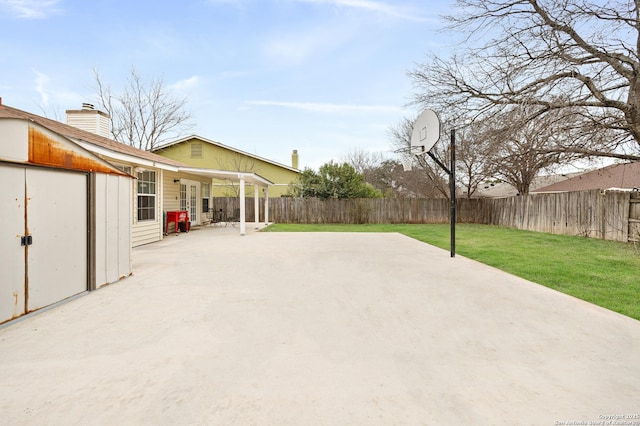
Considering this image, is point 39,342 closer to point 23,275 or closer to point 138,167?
point 23,275

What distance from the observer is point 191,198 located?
48.3 ft

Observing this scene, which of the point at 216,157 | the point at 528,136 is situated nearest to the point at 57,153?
the point at 528,136

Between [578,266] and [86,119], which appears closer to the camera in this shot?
[578,266]

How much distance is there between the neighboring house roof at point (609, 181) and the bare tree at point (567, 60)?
7949mm

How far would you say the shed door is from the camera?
325 cm

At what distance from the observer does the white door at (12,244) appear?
3.18 meters

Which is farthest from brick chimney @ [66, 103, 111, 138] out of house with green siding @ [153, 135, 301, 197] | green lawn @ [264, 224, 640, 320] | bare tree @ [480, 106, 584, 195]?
bare tree @ [480, 106, 584, 195]

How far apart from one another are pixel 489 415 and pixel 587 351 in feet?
5.07

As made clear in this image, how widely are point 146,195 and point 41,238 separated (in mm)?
6698

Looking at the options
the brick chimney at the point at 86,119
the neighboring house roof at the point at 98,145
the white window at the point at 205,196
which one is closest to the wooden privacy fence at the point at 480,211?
the white window at the point at 205,196

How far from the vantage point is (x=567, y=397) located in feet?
6.68

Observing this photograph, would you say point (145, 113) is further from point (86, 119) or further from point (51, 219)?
point (51, 219)

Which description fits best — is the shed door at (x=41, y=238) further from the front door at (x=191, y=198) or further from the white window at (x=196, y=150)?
the white window at (x=196, y=150)

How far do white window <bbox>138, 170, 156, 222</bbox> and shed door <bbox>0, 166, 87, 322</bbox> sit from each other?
5665 millimetres
